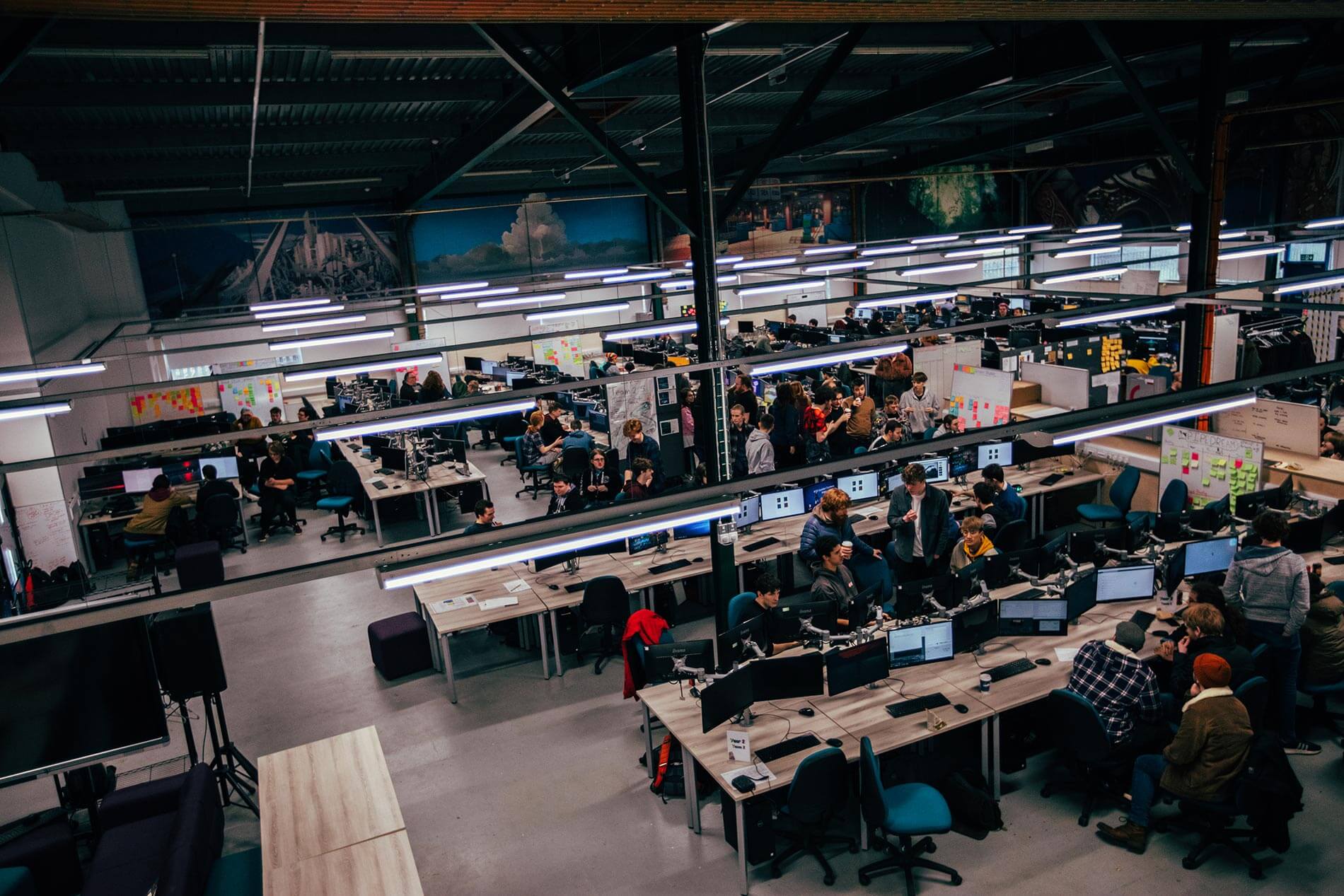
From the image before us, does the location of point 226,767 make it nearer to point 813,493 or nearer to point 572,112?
point 572,112

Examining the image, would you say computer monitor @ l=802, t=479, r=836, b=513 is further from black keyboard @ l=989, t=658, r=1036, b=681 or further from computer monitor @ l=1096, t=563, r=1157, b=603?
black keyboard @ l=989, t=658, r=1036, b=681

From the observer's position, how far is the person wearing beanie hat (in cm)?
484

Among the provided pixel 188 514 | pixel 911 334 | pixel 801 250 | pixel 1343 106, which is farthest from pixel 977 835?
pixel 1343 106

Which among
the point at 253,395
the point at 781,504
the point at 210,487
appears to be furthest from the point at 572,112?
the point at 253,395

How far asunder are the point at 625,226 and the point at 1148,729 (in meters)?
17.4

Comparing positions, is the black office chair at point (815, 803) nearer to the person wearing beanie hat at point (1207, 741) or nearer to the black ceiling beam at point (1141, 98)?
the person wearing beanie hat at point (1207, 741)

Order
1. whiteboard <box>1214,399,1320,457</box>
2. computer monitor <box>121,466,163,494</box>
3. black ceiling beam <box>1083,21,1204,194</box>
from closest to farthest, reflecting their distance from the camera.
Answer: black ceiling beam <box>1083,21,1204,194</box>
whiteboard <box>1214,399,1320,457</box>
computer monitor <box>121,466,163,494</box>

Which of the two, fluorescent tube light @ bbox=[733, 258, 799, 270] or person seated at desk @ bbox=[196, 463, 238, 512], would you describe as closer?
person seated at desk @ bbox=[196, 463, 238, 512]

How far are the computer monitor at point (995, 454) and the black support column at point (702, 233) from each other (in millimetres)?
4762

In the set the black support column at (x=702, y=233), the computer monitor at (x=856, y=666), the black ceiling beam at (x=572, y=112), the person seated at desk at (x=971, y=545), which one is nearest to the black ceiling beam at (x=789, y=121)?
the black support column at (x=702, y=233)

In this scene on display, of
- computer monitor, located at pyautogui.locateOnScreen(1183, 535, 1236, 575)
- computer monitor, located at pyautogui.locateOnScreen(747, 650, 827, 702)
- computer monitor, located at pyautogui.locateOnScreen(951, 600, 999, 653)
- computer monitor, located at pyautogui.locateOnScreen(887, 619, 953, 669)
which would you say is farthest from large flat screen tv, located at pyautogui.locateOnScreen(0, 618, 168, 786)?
computer monitor, located at pyautogui.locateOnScreen(1183, 535, 1236, 575)

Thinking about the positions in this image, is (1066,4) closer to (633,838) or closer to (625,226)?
(633,838)

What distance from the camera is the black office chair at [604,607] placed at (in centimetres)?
755

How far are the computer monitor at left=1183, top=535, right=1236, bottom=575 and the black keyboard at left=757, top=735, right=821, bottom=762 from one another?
11.6 feet
